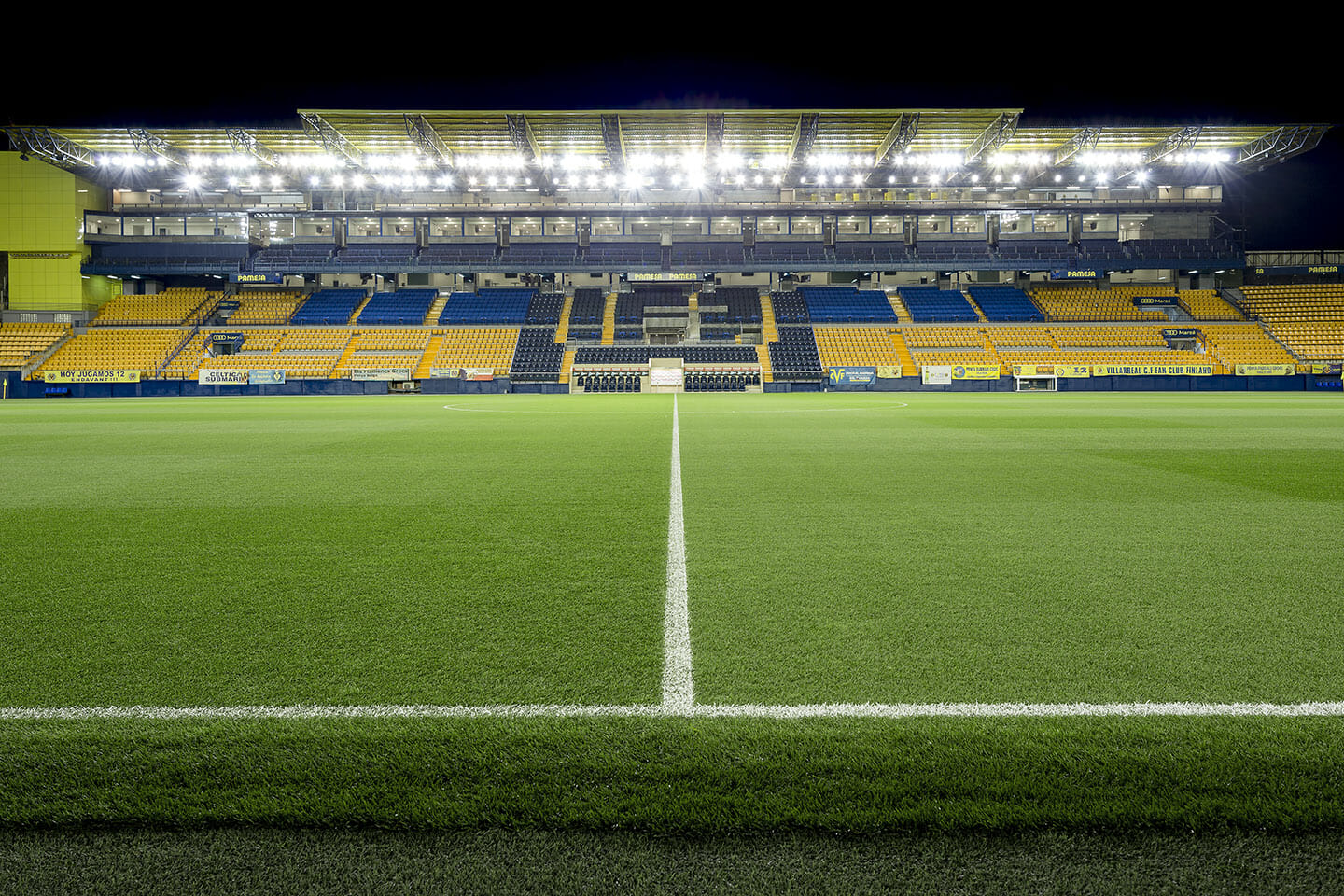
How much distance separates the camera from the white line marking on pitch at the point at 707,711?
2.31m

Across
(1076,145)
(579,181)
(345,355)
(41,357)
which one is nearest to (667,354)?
(579,181)

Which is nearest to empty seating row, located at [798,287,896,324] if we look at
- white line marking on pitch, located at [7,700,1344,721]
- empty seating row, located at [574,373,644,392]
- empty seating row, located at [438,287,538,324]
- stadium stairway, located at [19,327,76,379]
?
empty seating row, located at [574,373,644,392]

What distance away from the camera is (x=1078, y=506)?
19.7 feet

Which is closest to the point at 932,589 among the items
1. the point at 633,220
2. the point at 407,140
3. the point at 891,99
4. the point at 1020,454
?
the point at 1020,454

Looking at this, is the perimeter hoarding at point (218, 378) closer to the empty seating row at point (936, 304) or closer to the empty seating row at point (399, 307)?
the empty seating row at point (399, 307)

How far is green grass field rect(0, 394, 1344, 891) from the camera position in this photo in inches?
74.8

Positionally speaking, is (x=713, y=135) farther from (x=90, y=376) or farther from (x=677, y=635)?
(x=677, y=635)

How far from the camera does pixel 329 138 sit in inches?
1559

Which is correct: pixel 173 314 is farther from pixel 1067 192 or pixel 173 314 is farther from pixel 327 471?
pixel 1067 192

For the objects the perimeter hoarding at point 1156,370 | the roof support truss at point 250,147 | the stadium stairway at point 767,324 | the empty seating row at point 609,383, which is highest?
the roof support truss at point 250,147

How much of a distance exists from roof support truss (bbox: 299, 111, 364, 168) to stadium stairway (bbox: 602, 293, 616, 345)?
16777 mm

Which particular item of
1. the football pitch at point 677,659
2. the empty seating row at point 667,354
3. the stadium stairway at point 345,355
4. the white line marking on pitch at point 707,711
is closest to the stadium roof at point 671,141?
the stadium stairway at point 345,355

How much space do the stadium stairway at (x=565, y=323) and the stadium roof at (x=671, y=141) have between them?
366 inches

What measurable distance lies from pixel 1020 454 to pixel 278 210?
52.9 m
